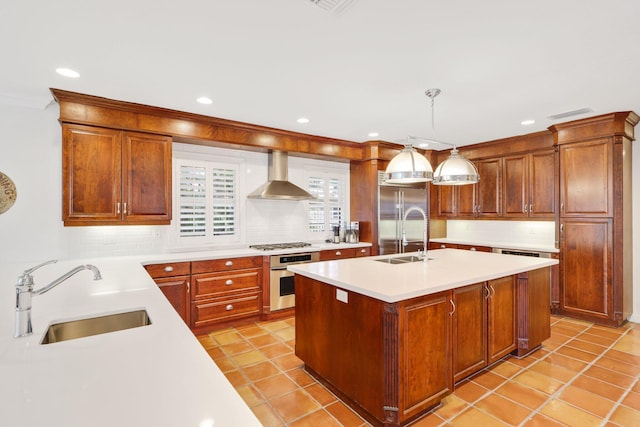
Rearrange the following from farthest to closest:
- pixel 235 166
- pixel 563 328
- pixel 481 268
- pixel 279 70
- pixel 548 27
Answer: pixel 235 166 < pixel 563 328 < pixel 481 268 < pixel 279 70 < pixel 548 27

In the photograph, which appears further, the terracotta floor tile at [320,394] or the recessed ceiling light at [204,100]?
the recessed ceiling light at [204,100]

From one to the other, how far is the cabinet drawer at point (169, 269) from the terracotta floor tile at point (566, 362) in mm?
3790

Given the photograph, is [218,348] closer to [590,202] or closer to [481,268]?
[481,268]

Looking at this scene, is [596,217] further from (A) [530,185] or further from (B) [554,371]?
(B) [554,371]

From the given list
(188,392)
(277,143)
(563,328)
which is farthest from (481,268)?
(277,143)

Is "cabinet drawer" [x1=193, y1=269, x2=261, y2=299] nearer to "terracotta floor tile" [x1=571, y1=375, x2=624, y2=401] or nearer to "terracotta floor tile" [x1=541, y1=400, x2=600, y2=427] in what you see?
"terracotta floor tile" [x1=541, y1=400, x2=600, y2=427]

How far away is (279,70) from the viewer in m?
2.57

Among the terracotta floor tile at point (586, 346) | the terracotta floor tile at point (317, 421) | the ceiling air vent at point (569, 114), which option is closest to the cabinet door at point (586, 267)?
the terracotta floor tile at point (586, 346)

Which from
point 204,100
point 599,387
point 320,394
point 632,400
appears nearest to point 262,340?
point 320,394

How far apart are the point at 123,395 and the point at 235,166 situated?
12.7ft

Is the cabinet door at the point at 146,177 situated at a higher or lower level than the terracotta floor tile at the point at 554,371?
higher

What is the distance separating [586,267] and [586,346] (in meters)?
1.14

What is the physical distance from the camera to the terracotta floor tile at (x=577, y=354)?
9.94 ft

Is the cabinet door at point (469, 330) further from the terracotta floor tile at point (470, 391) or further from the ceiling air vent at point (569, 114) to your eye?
the ceiling air vent at point (569, 114)
